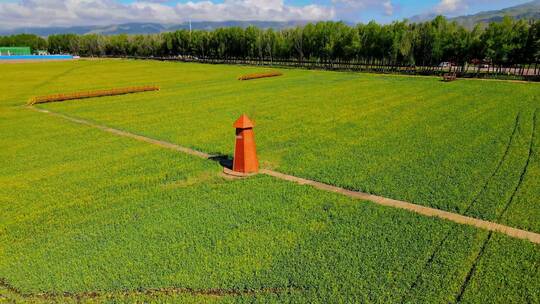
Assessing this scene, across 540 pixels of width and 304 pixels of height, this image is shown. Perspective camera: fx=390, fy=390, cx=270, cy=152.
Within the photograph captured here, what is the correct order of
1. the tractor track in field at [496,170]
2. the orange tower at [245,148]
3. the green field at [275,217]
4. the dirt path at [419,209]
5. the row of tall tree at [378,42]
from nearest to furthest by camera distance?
the green field at [275,217], the dirt path at [419,209], the tractor track in field at [496,170], the orange tower at [245,148], the row of tall tree at [378,42]

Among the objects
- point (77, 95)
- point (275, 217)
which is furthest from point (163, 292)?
point (77, 95)

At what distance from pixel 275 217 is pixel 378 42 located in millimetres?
47374

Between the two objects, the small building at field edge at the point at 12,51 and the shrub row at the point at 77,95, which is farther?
the small building at field edge at the point at 12,51

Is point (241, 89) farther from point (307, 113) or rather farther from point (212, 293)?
point (212, 293)

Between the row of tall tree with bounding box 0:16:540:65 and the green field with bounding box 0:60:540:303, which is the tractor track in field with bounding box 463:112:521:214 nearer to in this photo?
the green field with bounding box 0:60:540:303

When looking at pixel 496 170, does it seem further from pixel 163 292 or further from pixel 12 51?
pixel 12 51

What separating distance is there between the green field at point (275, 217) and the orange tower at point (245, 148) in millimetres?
470

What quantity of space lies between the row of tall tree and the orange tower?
3720 cm

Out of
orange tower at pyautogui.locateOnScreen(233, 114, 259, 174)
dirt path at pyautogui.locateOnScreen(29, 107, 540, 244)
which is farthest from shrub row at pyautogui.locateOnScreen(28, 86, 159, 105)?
orange tower at pyautogui.locateOnScreen(233, 114, 259, 174)

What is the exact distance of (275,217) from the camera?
6.40 m

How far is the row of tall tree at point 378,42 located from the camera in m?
37.4

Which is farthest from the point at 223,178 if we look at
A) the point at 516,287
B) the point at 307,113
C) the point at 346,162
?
the point at 307,113

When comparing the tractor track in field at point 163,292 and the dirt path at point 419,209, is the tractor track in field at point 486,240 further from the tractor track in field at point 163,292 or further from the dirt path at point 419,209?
the tractor track in field at point 163,292

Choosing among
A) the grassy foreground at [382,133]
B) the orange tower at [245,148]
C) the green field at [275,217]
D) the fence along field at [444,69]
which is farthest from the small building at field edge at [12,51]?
the orange tower at [245,148]
